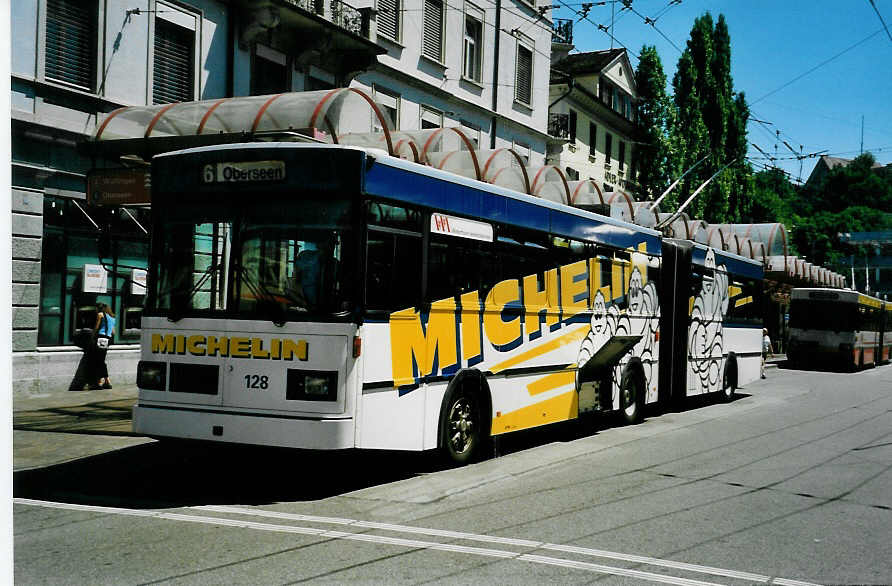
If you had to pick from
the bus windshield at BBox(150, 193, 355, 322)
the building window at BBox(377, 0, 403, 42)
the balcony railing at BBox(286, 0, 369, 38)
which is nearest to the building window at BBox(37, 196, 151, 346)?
the balcony railing at BBox(286, 0, 369, 38)

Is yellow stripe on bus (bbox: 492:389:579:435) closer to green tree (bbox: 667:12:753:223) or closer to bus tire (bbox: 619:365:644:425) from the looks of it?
bus tire (bbox: 619:365:644:425)

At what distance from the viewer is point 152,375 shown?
8.85 m

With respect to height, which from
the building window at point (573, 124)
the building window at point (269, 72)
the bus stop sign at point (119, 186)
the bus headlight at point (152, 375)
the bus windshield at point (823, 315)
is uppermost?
the building window at point (573, 124)

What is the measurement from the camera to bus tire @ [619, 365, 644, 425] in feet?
48.1

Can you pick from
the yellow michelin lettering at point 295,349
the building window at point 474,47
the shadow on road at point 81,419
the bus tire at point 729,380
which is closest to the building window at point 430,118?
the building window at point 474,47

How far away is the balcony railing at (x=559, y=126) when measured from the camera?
3784cm

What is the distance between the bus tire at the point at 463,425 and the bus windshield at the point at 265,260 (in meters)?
2.01

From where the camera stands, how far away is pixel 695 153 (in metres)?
49.2

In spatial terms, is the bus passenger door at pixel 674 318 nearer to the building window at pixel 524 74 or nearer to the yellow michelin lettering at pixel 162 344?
the yellow michelin lettering at pixel 162 344

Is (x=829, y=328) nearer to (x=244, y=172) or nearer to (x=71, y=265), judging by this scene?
(x=71, y=265)

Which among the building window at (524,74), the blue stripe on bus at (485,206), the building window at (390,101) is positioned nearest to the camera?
the blue stripe on bus at (485,206)

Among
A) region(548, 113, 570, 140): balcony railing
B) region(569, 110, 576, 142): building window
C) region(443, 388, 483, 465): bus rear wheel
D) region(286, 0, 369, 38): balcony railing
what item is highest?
region(569, 110, 576, 142): building window

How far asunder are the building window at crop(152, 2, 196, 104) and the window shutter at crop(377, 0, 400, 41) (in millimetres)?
6491

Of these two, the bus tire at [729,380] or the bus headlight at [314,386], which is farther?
the bus tire at [729,380]
